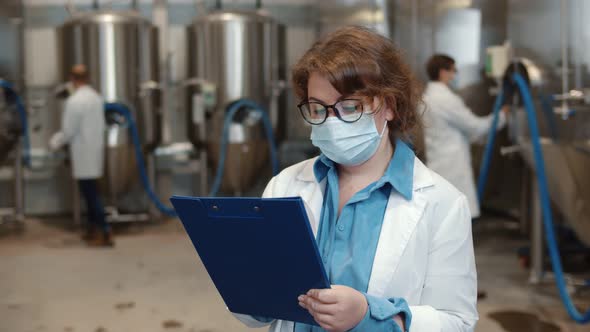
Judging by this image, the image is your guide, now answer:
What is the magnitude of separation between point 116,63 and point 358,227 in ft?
16.3

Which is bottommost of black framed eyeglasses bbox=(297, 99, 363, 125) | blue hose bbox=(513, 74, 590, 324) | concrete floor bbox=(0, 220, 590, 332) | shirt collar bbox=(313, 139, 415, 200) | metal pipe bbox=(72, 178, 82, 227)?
concrete floor bbox=(0, 220, 590, 332)

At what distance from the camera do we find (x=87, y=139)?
5164 millimetres

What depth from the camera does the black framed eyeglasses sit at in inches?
46.9

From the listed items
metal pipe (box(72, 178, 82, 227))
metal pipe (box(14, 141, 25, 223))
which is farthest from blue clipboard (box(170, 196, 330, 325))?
metal pipe (box(14, 141, 25, 223))

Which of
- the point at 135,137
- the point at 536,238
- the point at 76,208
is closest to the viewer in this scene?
the point at 536,238

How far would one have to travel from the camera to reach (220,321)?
10.9 ft

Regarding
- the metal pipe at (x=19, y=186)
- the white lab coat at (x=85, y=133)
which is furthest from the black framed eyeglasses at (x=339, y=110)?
the metal pipe at (x=19, y=186)

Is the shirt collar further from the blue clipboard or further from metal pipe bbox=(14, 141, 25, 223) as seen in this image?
metal pipe bbox=(14, 141, 25, 223)

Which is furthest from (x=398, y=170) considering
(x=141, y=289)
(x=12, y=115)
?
(x=12, y=115)

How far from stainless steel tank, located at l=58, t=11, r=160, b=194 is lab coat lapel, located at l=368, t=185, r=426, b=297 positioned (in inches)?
189

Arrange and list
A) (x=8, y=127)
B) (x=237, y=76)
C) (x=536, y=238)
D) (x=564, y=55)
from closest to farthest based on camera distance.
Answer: (x=564, y=55), (x=536, y=238), (x=8, y=127), (x=237, y=76)

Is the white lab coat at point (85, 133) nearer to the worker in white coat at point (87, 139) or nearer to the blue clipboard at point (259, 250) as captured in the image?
the worker in white coat at point (87, 139)

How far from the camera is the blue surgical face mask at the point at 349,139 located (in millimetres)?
1207

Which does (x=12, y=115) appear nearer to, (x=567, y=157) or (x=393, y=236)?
(x=567, y=157)
